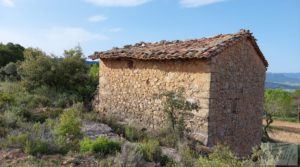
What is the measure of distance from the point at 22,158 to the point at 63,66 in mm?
11302

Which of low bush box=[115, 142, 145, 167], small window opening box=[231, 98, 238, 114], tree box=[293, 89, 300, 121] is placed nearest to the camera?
low bush box=[115, 142, 145, 167]

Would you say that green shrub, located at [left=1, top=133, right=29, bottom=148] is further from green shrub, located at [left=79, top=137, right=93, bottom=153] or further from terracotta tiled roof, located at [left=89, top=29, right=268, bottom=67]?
terracotta tiled roof, located at [left=89, top=29, right=268, bottom=67]

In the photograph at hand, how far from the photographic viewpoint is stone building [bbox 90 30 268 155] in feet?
34.2

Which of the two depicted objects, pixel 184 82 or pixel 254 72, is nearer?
pixel 184 82

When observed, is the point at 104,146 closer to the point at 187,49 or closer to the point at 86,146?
the point at 86,146

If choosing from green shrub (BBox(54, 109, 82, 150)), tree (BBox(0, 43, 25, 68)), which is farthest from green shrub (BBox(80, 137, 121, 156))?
tree (BBox(0, 43, 25, 68))

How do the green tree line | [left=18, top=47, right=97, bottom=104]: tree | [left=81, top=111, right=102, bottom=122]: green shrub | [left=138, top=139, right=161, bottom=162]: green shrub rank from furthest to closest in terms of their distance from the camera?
the green tree line < [left=18, top=47, right=97, bottom=104]: tree < [left=81, top=111, right=102, bottom=122]: green shrub < [left=138, top=139, right=161, bottom=162]: green shrub

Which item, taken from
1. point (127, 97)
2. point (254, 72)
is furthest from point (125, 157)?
point (254, 72)

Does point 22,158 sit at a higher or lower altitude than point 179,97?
lower

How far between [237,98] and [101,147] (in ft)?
18.8

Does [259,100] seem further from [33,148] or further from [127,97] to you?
[33,148]

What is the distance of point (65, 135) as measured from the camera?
8.31 meters

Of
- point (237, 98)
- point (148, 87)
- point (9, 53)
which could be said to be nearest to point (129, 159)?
point (148, 87)

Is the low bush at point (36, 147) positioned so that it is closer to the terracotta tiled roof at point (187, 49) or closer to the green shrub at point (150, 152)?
the green shrub at point (150, 152)
